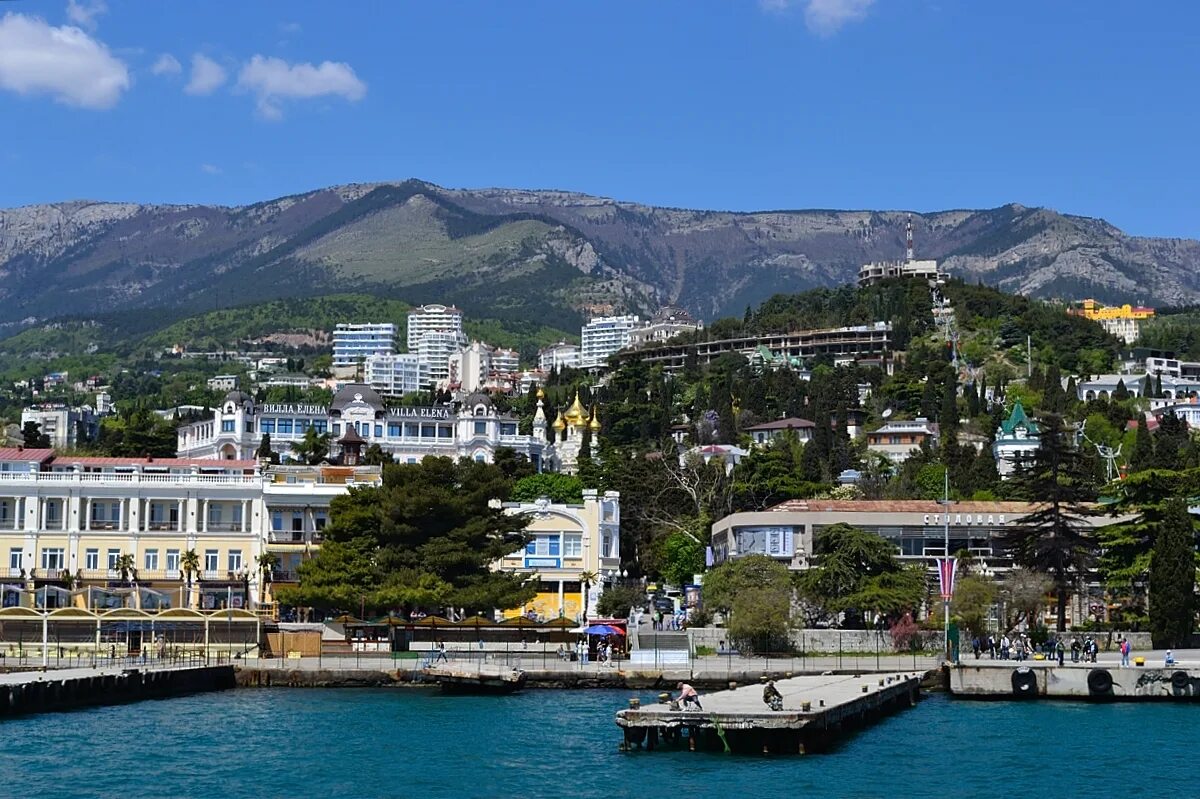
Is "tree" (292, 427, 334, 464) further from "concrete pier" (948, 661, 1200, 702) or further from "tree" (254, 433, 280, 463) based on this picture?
"concrete pier" (948, 661, 1200, 702)

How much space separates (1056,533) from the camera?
77562mm

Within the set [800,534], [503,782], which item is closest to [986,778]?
[503,782]

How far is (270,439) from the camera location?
149500 mm

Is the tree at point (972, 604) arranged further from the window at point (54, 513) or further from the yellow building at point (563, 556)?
the window at point (54, 513)

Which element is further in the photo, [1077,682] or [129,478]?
[129,478]

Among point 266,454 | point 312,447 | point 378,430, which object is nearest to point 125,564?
point 266,454

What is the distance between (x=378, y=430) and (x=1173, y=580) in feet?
296

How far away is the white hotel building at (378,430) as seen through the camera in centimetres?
Answer: 14488

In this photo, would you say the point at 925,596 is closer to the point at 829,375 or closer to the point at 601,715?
the point at 601,715

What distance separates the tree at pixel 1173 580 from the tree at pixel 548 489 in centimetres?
4232

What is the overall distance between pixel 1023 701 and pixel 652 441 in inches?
4087

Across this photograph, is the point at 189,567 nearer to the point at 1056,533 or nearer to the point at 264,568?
the point at 264,568

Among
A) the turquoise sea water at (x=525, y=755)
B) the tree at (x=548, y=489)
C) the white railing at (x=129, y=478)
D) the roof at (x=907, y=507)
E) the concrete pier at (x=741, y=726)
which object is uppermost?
the tree at (x=548, y=489)

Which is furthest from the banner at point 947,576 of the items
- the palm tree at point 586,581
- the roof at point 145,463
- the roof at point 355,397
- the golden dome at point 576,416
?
the golden dome at point 576,416
